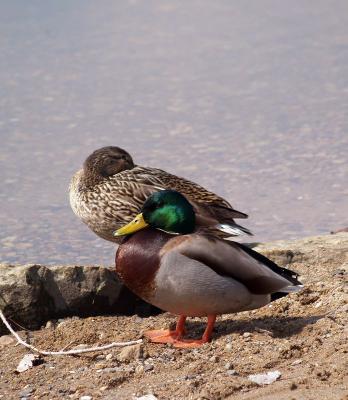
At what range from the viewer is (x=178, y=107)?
11328 mm

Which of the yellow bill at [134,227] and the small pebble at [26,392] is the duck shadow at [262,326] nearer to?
the yellow bill at [134,227]

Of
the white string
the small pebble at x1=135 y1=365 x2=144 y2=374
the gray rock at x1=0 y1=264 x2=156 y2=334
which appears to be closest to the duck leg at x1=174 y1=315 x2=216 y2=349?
the white string

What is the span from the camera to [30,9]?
50.4 feet

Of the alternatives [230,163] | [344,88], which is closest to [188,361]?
[230,163]

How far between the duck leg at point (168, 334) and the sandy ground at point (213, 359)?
0.04 metres

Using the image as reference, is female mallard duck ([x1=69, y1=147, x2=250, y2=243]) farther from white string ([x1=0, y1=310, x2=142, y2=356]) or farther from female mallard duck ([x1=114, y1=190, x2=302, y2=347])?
white string ([x1=0, y1=310, x2=142, y2=356])

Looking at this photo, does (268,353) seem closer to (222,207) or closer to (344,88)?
(222,207)

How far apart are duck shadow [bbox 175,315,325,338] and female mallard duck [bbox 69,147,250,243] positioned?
3.95 feet

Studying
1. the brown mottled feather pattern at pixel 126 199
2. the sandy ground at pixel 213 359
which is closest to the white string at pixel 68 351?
the sandy ground at pixel 213 359

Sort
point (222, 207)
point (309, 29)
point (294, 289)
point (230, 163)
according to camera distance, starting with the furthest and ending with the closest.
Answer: point (309, 29)
point (230, 163)
point (222, 207)
point (294, 289)

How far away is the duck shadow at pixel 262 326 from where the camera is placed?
16.8ft

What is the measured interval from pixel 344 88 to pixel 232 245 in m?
7.07

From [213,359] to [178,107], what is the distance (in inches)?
266

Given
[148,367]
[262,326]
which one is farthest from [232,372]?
[262,326]
